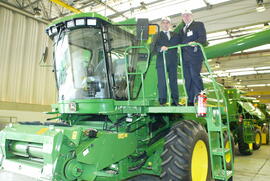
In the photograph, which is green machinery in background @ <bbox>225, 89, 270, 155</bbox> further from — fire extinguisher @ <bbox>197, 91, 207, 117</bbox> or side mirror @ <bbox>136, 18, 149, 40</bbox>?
side mirror @ <bbox>136, 18, 149, 40</bbox>

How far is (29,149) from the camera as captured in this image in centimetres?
338

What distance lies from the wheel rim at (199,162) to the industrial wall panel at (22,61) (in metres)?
8.91

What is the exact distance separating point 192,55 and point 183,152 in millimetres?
1624

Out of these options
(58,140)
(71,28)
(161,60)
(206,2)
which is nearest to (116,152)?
(58,140)

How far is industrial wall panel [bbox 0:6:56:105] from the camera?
1102 cm

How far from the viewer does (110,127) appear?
3998 mm

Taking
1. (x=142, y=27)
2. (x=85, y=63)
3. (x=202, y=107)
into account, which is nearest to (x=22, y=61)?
(x=85, y=63)

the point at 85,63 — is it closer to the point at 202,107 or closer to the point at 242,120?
the point at 202,107

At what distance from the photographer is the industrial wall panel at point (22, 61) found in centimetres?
1102

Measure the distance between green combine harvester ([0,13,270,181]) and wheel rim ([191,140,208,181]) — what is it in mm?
15

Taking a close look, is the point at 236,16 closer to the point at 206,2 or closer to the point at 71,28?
the point at 206,2

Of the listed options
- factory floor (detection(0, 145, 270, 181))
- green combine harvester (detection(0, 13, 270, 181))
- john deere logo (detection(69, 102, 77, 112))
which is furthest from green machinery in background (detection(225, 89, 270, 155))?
john deere logo (detection(69, 102, 77, 112))

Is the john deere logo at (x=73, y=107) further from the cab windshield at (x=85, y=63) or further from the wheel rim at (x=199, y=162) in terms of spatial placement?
the wheel rim at (x=199, y=162)

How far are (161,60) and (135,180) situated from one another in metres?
2.77
